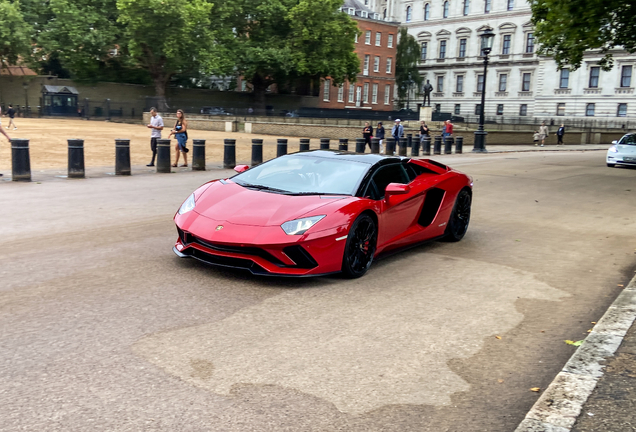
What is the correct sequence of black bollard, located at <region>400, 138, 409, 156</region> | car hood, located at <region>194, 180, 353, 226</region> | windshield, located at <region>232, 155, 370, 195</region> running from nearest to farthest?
car hood, located at <region>194, 180, 353, 226</region>, windshield, located at <region>232, 155, 370, 195</region>, black bollard, located at <region>400, 138, 409, 156</region>

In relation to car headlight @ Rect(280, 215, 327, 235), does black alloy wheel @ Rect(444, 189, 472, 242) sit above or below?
below

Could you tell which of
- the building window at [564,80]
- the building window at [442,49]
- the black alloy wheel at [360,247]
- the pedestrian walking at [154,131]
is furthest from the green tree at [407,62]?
the black alloy wheel at [360,247]

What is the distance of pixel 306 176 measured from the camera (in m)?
7.17

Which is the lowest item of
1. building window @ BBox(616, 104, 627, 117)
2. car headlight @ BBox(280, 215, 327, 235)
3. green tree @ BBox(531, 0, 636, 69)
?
car headlight @ BBox(280, 215, 327, 235)

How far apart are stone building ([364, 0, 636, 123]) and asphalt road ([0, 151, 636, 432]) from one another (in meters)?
66.4

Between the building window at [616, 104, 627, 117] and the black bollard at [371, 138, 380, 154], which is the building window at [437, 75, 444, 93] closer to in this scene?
the building window at [616, 104, 627, 117]

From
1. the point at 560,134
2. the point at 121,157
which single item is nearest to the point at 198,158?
the point at 121,157

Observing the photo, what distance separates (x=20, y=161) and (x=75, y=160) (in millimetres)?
1479

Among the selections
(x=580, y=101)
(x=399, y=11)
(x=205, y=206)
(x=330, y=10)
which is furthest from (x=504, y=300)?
(x=399, y=11)

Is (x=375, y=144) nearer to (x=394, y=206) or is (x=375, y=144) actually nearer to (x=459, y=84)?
(x=394, y=206)

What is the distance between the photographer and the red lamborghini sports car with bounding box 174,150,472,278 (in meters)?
5.97

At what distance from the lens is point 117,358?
413 cm

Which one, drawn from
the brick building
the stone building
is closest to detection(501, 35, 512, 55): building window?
the stone building

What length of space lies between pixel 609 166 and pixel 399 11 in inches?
3355
